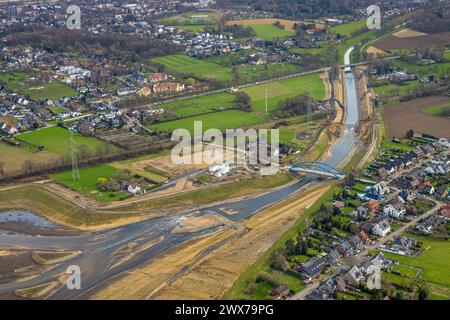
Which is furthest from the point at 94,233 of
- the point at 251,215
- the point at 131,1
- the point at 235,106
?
the point at 131,1

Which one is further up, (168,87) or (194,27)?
(194,27)

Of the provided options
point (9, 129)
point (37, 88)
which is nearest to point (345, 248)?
point (9, 129)

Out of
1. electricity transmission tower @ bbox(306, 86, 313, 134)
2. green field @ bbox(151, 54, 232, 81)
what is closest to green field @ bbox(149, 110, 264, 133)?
electricity transmission tower @ bbox(306, 86, 313, 134)

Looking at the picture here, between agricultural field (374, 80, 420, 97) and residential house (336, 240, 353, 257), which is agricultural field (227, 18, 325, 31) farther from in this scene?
residential house (336, 240, 353, 257)

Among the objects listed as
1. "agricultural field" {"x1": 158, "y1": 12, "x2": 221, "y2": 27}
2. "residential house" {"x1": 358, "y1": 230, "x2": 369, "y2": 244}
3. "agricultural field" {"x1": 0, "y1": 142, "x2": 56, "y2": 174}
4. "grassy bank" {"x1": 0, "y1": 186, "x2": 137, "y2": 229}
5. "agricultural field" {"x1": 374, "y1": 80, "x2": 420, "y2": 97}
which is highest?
"agricultural field" {"x1": 158, "y1": 12, "x2": 221, "y2": 27}

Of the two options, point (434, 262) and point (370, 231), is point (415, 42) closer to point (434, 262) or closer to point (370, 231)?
point (370, 231)

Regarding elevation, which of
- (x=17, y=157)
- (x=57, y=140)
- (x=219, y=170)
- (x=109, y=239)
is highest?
(x=57, y=140)

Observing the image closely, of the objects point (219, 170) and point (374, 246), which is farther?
point (219, 170)
